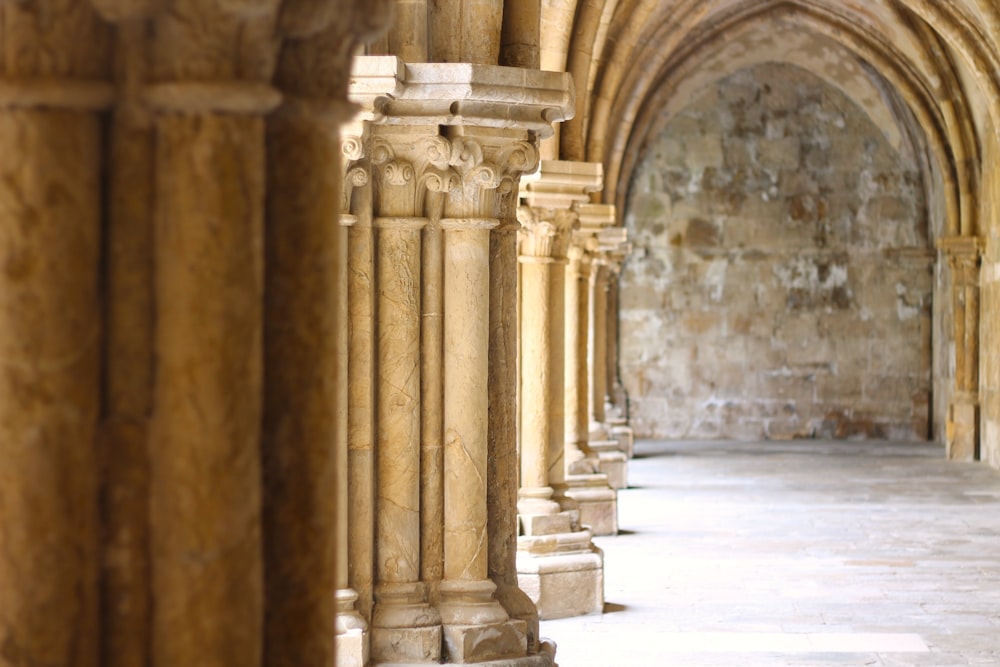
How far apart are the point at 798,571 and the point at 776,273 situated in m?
10.1

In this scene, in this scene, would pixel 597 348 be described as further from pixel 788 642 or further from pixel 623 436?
pixel 788 642

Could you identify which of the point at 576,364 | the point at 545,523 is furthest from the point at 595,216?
the point at 545,523

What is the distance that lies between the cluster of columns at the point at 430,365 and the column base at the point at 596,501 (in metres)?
4.18

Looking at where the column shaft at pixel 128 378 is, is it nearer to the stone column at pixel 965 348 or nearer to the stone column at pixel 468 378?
the stone column at pixel 468 378

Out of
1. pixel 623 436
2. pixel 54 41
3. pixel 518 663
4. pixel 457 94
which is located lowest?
pixel 518 663

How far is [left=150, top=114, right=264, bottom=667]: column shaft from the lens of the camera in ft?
6.58

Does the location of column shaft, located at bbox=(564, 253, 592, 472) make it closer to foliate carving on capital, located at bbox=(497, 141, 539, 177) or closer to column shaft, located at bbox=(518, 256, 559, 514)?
column shaft, located at bbox=(518, 256, 559, 514)

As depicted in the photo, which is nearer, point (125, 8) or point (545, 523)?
point (125, 8)

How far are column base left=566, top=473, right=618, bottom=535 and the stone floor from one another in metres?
0.16

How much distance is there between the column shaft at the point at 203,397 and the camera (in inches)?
79.0

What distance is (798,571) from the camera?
7840mm

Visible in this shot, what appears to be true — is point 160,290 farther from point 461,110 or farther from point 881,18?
point 881,18

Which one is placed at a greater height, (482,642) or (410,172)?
(410,172)

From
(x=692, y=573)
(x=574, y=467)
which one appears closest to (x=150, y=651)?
(x=692, y=573)
